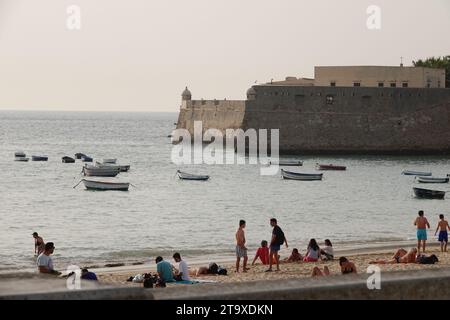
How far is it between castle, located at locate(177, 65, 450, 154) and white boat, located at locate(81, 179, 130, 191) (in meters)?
25.5

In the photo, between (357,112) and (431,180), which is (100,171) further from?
(357,112)

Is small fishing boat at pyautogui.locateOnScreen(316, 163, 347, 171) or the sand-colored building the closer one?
small fishing boat at pyautogui.locateOnScreen(316, 163, 347, 171)

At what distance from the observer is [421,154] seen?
72438mm

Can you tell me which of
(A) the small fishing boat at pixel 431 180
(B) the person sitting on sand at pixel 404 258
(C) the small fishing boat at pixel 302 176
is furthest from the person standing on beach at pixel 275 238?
(C) the small fishing boat at pixel 302 176

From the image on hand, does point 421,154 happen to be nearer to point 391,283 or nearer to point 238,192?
point 238,192

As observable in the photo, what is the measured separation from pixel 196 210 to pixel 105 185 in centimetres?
1056

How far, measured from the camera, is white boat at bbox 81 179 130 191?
47.8 metres

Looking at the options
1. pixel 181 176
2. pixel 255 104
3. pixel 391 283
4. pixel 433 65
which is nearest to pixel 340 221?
pixel 181 176

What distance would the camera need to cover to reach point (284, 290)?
4.57 metres

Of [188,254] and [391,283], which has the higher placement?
[391,283]

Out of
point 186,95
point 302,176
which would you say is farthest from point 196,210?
point 186,95

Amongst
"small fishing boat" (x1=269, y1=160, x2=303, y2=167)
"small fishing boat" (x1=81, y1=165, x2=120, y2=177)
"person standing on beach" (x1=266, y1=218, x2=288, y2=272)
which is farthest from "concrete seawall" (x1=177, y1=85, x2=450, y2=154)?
"person standing on beach" (x1=266, y1=218, x2=288, y2=272)

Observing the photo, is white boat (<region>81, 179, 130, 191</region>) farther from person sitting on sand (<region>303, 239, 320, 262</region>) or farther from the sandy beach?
person sitting on sand (<region>303, 239, 320, 262</region>)
